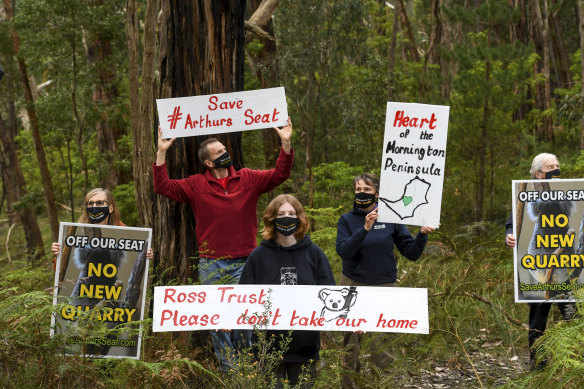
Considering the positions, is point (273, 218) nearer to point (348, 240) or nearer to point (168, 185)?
point (348, 240)

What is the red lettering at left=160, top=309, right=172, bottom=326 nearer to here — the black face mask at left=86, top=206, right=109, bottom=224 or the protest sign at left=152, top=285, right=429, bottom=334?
the protest sign at left=152, top=285, right=429, bottom=334

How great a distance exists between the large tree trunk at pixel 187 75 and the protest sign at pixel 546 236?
2.53 m

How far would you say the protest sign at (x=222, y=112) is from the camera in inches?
258

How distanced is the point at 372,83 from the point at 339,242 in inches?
475

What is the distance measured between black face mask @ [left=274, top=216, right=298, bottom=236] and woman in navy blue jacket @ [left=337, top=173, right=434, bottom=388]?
778 mm

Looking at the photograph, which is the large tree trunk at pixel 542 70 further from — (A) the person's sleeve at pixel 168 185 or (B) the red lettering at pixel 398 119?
(A) the person's sleeve at pixel 168 185

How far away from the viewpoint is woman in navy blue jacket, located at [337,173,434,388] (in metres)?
6.04

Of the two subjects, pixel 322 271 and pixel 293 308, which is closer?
pixel 293 308

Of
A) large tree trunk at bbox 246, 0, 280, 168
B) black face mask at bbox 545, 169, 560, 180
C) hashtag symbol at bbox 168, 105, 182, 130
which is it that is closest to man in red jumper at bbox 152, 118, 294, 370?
hashtag symbol at bbox 168, 105, 182, 130

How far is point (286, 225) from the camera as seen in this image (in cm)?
529

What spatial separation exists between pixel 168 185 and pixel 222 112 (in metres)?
0.83

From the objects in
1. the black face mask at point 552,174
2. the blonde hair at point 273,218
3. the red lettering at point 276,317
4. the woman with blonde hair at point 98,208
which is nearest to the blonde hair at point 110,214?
the woman with blonde hair at point 98,208

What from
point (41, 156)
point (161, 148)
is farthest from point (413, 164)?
point (41, 156)

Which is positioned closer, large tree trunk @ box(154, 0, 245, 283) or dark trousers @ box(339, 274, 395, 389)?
dark trousers @ box(339, 274, 395, 389)
